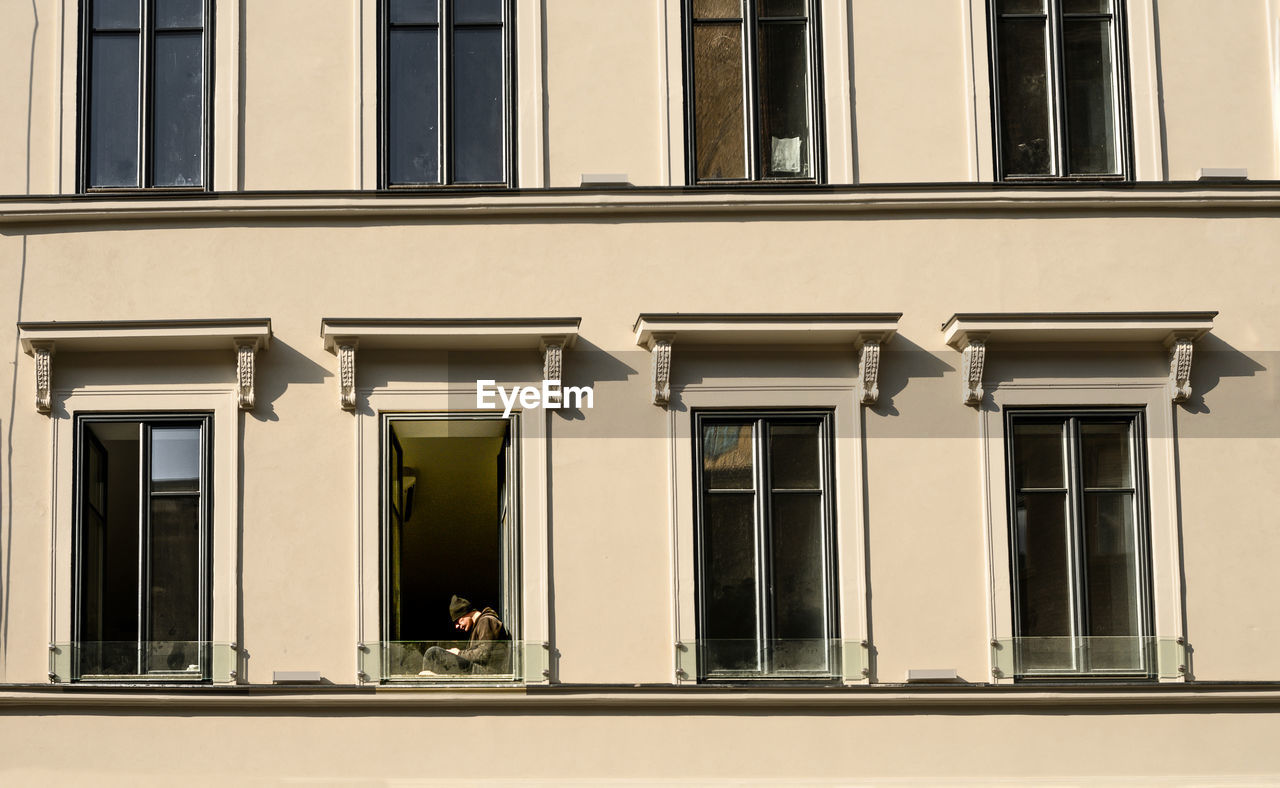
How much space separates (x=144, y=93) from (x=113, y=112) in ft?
1.08

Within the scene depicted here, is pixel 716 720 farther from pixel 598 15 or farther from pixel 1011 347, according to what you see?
pixel 598 15

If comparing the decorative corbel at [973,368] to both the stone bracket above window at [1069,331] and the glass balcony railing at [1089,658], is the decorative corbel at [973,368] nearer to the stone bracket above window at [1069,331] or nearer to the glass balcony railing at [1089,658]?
the stone bracket above window at [1069,331]

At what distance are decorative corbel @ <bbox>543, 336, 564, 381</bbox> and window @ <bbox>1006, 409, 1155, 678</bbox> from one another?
3.91 meters

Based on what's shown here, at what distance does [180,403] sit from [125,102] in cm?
284

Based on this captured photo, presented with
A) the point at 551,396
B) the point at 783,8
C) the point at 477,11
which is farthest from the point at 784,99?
the point at 551,396

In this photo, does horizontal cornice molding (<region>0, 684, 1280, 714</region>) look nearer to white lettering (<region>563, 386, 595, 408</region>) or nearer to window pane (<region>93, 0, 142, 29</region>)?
white lettering (<region>563, 386, 595, 408</region>)

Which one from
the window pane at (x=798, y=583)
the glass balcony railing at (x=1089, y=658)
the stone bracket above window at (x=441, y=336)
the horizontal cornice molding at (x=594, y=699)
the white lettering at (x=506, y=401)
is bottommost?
the horizontal cornice molding at (x=594, y=699)

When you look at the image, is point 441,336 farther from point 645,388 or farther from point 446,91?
point 446,91

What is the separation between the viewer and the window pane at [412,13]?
14312 mm

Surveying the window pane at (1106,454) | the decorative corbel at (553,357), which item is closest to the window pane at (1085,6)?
the window pane at (1106,454)

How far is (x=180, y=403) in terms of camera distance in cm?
1361

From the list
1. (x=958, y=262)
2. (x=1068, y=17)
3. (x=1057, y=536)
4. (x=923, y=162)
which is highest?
(x=1068, y=17)

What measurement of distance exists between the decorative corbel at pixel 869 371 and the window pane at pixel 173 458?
226 inches

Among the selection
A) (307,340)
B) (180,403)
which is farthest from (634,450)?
(180,403)
